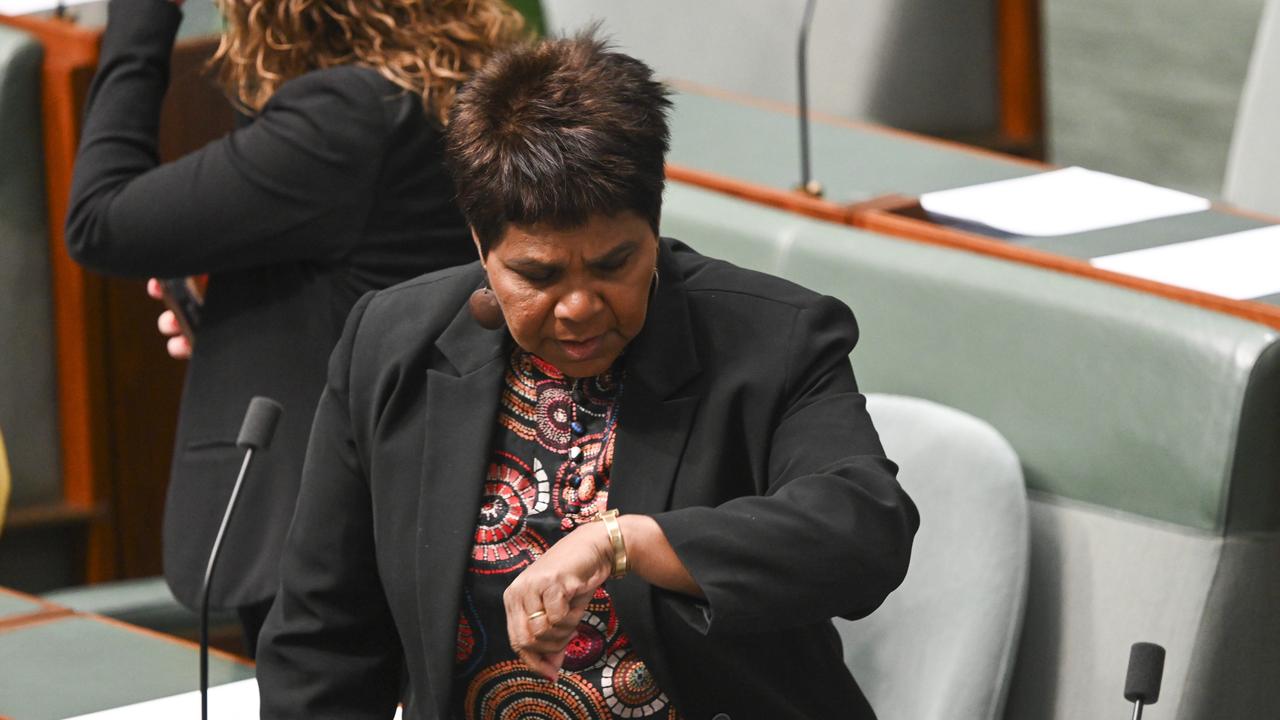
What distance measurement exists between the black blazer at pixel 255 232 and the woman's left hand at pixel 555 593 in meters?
0.79

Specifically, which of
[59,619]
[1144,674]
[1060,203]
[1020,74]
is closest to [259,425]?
[59,619]

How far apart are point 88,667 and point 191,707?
0.20 m

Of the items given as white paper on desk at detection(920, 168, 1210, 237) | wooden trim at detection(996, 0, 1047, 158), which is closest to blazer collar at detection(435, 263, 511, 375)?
white paper on desk at detection(920, 168, 1210, 237)

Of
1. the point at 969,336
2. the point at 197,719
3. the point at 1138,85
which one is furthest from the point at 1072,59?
the point at 197,719

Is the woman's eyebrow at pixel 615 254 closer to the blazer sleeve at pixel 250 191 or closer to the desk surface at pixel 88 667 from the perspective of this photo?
the blazer sleeve at pixel 250 191

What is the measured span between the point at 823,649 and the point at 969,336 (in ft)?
1.77

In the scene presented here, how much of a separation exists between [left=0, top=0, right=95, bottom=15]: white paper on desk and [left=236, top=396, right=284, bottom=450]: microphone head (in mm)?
1515

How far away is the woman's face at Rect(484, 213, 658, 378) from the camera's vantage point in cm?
145

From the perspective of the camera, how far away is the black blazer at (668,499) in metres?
1.41

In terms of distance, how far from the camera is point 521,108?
144 cm

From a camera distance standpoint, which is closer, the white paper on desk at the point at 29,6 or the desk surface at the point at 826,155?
the desk surface at the point at 826,155

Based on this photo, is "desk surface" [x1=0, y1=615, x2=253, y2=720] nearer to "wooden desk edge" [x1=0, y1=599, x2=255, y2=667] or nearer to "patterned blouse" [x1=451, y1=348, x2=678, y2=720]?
"wooden desk edge" [x1=0, y1=599, x2=255, y2=667]

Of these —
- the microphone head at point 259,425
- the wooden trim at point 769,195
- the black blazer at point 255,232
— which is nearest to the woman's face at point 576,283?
the microphone head at point 259,425

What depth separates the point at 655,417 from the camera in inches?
61.4
